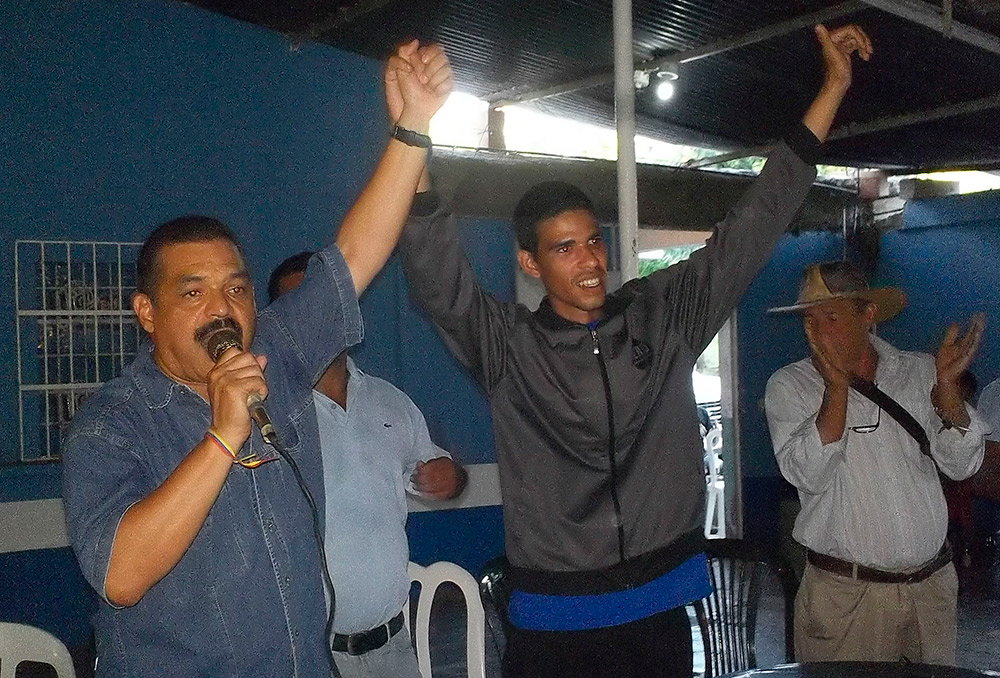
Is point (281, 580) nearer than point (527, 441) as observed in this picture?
Yes

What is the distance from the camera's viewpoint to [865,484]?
9.90 ft

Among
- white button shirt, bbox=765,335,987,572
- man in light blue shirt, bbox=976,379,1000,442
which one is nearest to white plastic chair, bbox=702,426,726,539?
man in light blue shirt, bbox=976,379,1000,442

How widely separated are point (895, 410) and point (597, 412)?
1.34 meters

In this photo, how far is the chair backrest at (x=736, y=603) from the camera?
8.64ft

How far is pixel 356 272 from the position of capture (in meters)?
1.88

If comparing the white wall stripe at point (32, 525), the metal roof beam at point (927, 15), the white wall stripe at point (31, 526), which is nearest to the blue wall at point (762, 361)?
the metal roof beam at point (927, 15)

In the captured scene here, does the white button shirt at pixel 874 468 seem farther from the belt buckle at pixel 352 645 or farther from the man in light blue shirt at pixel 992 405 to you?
the man in light blue shirt at pixel 992 405

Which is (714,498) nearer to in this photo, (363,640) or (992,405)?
(992,405)

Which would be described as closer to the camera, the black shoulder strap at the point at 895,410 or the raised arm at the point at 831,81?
the raised arm at the point at 831,81

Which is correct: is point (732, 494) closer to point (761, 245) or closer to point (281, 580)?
point (761, 245)

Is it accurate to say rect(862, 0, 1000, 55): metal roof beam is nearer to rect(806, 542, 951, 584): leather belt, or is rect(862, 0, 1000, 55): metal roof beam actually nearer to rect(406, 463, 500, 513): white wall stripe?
rect(806, 542, 951, 584): leather belt

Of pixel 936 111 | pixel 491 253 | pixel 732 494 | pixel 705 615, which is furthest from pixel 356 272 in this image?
pixel 732 494

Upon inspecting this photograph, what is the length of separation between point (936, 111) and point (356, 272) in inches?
292

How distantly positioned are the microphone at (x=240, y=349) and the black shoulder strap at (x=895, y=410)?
212cm
